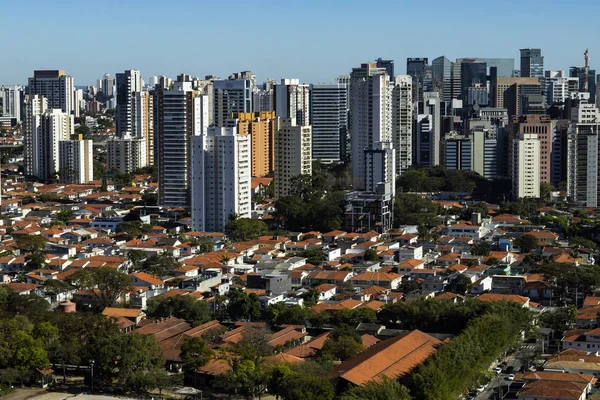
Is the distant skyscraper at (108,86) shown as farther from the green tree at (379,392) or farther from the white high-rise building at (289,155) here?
the green tree at (379,392)

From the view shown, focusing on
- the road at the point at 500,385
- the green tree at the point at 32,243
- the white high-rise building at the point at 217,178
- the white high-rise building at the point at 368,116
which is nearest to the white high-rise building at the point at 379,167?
the white high-rise building at the point at 368,116

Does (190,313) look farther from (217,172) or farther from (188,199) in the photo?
(188,199)

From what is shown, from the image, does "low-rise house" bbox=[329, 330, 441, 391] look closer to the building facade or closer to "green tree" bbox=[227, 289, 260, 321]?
"green tree" bbox=[227, 289, 260, 321]

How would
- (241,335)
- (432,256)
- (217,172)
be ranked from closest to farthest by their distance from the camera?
(241,335) → (432,256) → (217,172)

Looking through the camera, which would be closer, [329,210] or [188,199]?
[329,210]

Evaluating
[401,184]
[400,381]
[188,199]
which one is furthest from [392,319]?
[401,184]

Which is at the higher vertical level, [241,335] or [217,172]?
[217,172]
